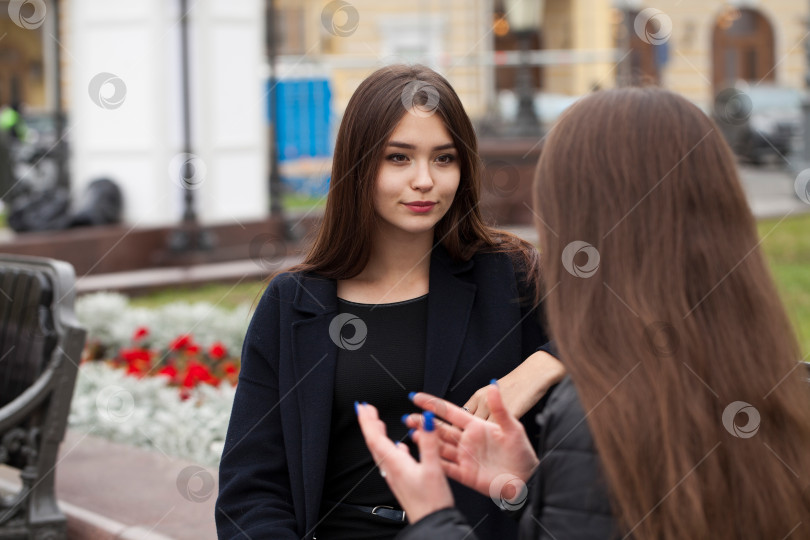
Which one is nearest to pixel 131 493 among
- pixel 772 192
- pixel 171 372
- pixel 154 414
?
pixel 154 414

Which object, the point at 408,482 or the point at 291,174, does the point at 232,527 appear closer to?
the point at 408,482

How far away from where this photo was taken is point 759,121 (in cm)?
2245

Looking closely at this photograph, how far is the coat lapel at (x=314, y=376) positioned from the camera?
232 cm

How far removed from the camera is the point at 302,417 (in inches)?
92.9

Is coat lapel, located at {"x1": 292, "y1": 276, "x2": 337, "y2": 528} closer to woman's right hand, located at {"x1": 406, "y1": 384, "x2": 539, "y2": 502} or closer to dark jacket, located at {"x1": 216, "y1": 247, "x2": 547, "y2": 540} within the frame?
dark jacket, located at {"x1": 216, "y1": 247, "x2": 547, "y2": 540}

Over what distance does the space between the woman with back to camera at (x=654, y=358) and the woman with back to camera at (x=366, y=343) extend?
2.05 feet

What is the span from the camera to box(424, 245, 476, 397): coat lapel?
2.36 m

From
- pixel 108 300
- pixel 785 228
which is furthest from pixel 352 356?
pixel 785 228

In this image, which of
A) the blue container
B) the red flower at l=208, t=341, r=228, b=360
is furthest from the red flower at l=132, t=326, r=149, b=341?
the blue container

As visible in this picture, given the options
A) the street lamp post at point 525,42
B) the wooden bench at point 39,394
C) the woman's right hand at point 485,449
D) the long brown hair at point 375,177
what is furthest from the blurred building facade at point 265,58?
the wooden bench at point 39,394

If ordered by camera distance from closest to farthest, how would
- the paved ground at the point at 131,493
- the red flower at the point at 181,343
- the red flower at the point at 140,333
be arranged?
the paved ground at the point at 131,493 < the red flower at the point at 181,343 < the red flower at the point at 140,333

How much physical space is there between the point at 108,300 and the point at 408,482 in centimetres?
584

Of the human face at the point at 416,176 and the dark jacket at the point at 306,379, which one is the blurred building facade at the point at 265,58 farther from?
the dark jacket at the point at 306,379

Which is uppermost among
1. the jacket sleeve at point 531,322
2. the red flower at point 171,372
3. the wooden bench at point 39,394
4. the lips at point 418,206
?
the lips at point 418,206
